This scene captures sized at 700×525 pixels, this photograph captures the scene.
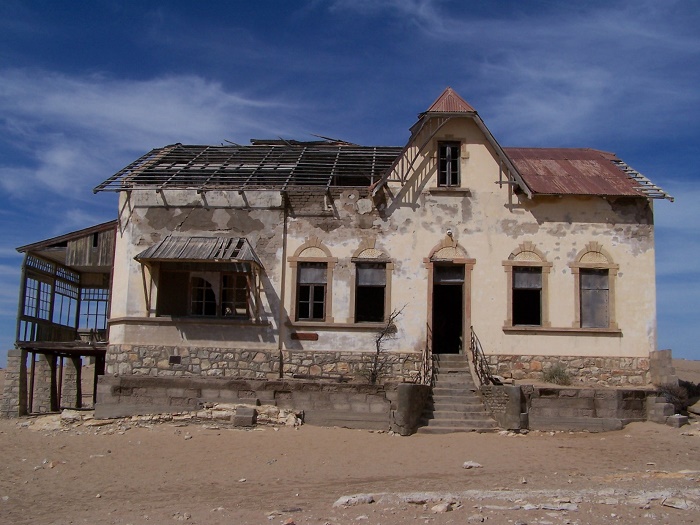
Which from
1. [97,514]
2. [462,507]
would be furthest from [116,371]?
[462,507]

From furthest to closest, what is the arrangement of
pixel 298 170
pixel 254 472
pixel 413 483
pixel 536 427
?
pixel 298 170
pixel 536 427
pixel 254 472
pixel 413 483

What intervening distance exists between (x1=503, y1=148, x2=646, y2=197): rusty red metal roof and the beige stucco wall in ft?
1.14

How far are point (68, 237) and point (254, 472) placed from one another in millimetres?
11535

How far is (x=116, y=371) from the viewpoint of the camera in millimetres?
20594

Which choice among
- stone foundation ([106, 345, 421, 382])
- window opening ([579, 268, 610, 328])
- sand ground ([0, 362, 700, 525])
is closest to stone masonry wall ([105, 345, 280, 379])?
stone foundation ([106, 345, 421, 382])

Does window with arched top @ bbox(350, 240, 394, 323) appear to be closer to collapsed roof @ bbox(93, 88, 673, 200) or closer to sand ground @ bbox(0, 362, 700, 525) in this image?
collapsed roof @ bbox(93, 88, 673, 200)

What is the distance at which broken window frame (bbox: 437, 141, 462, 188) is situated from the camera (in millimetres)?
21484

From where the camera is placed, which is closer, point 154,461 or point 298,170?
point 154,461

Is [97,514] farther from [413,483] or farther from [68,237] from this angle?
[68,237]


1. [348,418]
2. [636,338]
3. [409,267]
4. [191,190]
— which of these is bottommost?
[348,418]

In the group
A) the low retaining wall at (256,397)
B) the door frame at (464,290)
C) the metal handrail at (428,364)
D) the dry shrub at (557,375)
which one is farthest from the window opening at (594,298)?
the low retaining wall at (256,397)

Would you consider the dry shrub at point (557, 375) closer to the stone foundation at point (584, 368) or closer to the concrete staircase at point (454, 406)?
the stone foundation at point (584, 368)

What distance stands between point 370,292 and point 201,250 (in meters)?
4.59

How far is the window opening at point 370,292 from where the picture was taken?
21031mm
